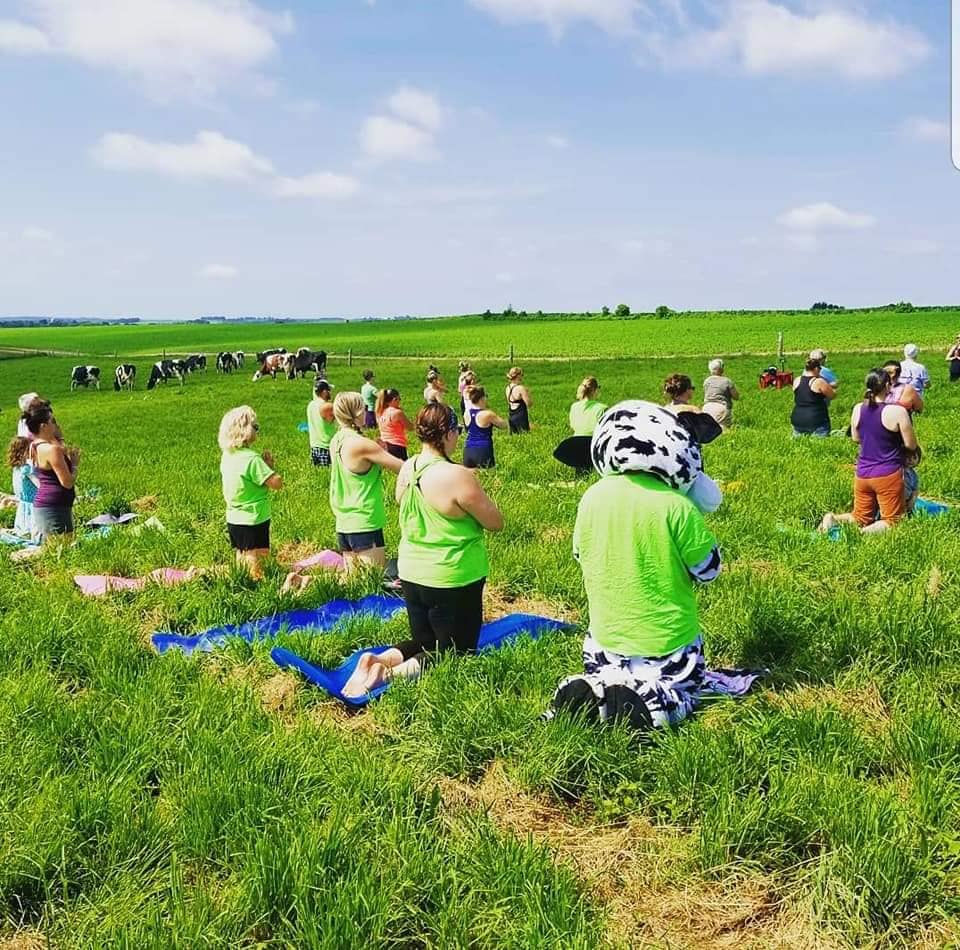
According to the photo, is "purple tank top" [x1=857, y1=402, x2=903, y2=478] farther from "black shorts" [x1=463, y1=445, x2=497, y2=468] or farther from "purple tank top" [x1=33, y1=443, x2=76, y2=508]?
"purple tank top" [x1=33, y1=443, x2=76, y2=508]

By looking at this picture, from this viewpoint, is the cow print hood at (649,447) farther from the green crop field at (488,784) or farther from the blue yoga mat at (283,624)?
the blue yoga mat at (283,624)

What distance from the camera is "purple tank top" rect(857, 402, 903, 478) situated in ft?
26.5

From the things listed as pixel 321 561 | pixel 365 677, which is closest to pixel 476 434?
pixel 321 561

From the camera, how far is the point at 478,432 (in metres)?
12.4

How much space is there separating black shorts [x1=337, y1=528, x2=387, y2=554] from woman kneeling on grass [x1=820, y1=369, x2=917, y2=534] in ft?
14.3

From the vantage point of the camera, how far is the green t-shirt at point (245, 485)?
281 inches

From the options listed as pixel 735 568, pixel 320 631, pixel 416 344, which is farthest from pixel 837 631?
pixel 416 344

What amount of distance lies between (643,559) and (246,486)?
4.27 metres

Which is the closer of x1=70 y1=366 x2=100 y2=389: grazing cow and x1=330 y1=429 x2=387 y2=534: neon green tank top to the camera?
x1=330 y1=429 x2=387 y2=534: neon green tank top

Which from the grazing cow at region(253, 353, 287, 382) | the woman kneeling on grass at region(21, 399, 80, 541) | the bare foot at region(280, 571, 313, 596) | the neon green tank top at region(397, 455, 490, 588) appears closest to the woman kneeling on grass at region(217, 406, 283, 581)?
the bare foot at region(280, 571, 313, 596)

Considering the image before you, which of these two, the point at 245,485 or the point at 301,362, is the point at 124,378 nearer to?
the point at 301,362

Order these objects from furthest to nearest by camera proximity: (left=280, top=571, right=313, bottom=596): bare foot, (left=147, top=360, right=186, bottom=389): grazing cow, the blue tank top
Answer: (left=147, top=360, right=186, bottom=389): grazing cow → the blue tank top → (left=280, top=571, right=313, bottom=596): bare foot

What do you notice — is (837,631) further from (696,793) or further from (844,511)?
(844,511)

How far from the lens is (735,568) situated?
6.83m
